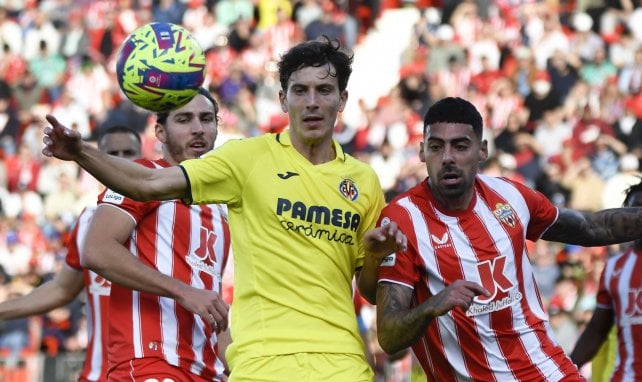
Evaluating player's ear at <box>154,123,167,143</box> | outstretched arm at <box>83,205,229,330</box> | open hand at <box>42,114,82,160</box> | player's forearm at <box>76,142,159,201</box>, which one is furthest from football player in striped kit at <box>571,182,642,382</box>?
open hand at <box>42,114,82,160</box>

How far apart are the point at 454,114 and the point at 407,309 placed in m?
1.07

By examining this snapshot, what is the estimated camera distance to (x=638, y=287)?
898cm

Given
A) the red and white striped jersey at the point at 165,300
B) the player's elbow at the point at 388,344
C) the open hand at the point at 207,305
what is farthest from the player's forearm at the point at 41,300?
the player's elbow at the point at 388,344

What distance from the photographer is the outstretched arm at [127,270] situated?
6.57 metres

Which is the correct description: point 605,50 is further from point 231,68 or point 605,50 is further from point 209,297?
point 209,297

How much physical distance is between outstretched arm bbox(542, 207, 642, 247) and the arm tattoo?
1.01 m

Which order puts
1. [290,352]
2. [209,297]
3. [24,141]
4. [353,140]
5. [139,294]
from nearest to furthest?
1. [290,352]
2. [209,297]
3. [139,294]
4. [353,140]
5. [24,141]

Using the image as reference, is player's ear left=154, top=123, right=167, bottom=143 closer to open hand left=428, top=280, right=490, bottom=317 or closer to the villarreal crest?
the villarreal crest

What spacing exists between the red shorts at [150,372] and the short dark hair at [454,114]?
1853mm

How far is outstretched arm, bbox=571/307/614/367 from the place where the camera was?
30.4 feet

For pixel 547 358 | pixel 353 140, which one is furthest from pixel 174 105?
pixel 353 140

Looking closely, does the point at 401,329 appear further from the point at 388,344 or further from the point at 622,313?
the point at 622,313

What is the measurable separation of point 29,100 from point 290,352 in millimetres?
17705

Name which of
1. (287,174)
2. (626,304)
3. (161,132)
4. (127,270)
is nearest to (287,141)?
(287,174)
